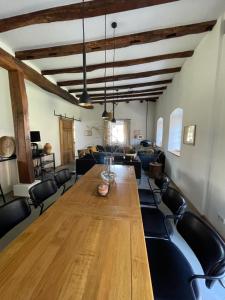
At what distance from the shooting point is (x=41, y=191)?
1975mm

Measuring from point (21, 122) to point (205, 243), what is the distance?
3658mm

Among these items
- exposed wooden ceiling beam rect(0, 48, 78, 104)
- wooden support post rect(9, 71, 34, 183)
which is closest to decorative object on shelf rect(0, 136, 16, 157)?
wooden support post rect(9, 71, 34, 183)

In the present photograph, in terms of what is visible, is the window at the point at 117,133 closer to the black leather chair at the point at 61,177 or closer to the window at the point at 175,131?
the window at the point at 175,131

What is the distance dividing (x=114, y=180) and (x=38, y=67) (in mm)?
3571

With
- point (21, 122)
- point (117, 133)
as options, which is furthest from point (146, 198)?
point (117, 133)

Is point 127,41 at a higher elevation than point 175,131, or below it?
higher

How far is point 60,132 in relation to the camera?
21.1ft

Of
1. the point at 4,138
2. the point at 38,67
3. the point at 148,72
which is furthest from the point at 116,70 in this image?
the point at 4,138

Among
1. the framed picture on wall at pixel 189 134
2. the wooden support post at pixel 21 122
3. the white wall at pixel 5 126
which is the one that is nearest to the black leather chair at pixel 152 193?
the framed picture on wall at pixel 189 134

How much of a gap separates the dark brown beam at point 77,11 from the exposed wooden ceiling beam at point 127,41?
70 centimetres

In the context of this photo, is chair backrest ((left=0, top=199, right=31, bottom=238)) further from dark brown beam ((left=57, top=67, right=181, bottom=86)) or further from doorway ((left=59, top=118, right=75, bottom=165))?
doorway ((left=59, top=118, right=75, bottom=165))

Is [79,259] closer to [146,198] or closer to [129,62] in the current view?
[146,198]

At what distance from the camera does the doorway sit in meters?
6.57

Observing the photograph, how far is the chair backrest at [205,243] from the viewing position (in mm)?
953
